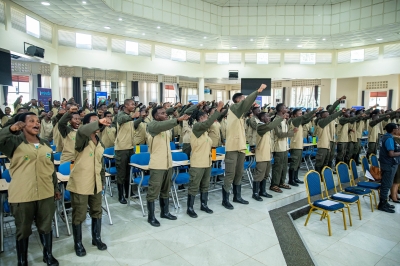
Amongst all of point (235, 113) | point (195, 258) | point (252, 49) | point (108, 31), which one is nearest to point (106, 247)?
point (195, 258)

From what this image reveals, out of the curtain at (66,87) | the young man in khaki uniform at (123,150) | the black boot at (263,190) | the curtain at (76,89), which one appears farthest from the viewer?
the curtain at (76,89)

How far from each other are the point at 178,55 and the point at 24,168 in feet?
49.8

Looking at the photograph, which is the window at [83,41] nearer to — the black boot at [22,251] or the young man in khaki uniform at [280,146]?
the young man in khaki uniform at [280,146]

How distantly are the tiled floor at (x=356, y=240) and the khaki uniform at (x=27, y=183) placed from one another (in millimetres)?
3300

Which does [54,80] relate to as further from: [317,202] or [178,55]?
[317,202]

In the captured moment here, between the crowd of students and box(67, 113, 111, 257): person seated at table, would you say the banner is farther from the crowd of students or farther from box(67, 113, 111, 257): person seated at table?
box(67, 113, 111, 257): person seated at table

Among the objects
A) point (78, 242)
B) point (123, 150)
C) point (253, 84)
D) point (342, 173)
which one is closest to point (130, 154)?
point (123, 150)

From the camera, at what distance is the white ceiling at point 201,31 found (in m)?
10.6

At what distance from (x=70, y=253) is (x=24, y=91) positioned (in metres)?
13.9

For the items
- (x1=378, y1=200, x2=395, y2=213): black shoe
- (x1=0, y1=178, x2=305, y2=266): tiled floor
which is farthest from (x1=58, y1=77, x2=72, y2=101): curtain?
(x1=378, y1=200, x2=395, y2=213): black shoe

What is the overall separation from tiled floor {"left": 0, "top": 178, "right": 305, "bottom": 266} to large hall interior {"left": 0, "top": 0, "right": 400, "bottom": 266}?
0.07ft

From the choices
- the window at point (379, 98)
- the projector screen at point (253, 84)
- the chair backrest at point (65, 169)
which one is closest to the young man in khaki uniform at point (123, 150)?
the chair backrest at point (65, 169)

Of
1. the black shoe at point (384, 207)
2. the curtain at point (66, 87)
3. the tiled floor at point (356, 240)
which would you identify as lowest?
the tiled floor at point (356, 240)

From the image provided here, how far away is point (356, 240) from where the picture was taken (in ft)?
14.1
